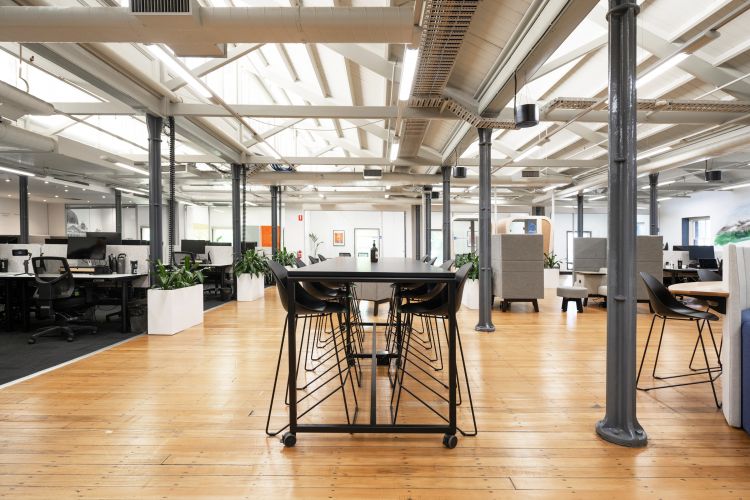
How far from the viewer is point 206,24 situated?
3.21 m

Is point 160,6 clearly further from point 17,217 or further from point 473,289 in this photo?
point 17,217

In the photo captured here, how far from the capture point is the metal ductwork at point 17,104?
4.29m

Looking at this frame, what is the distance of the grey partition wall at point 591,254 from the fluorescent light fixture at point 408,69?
6375mm

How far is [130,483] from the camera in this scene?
1.93 metres

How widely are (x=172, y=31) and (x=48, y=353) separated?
12.4 ft

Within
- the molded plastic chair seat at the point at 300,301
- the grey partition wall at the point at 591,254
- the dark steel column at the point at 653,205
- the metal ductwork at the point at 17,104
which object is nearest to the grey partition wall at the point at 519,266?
the grey partition wall at the point at 591,254

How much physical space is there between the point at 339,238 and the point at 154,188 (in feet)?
43.0

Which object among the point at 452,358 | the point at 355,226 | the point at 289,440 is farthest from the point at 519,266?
the point at 355,226

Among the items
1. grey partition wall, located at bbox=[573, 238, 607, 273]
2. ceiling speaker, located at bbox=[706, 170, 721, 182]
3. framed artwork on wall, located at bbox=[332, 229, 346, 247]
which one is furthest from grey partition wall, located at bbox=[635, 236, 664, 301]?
framed artwork on wall, located at bbox=[332, 229, 346, 247]

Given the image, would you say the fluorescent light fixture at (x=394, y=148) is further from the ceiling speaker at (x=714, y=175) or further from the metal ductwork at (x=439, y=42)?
the ceiling speaker at (x=714, y=175)

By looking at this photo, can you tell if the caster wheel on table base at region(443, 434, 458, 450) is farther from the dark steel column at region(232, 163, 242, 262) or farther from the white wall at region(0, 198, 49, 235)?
the white wall at region(0, 198, 49, 235)

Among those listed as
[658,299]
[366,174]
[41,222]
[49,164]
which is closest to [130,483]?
[658,299]

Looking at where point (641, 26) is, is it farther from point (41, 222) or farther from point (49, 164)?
point (41, 222)

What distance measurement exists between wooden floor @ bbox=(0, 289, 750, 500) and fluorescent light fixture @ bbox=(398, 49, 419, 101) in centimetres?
308
